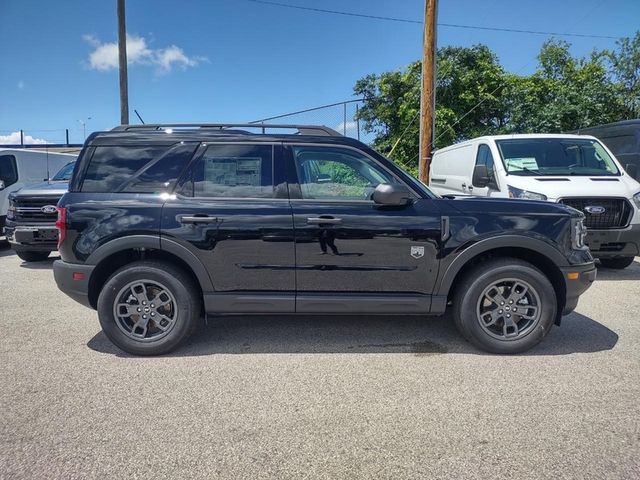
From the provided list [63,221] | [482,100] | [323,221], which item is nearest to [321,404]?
[323,221]

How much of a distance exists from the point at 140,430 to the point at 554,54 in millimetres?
24969

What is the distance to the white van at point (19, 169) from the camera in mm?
9710

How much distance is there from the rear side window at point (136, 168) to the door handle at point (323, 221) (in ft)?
4.03

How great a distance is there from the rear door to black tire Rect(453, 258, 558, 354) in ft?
4.91

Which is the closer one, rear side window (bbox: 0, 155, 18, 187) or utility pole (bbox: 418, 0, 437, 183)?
rear side window (bbox: 0, 155, 18, 187)

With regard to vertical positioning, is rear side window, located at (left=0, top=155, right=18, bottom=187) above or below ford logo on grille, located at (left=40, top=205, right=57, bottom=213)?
above

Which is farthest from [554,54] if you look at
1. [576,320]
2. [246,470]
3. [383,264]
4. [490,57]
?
[246,470]

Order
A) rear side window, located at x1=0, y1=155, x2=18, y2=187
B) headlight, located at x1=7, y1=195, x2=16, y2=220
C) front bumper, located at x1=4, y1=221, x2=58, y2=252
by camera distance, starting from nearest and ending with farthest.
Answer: front bumper, located at x1=4, y1=221, x2=58, y2=252 < headlight, located at x1=7, y1=195, x2=16, y2=220 < rear side window, located at x1=0, y1=155, x2=18, y2=187

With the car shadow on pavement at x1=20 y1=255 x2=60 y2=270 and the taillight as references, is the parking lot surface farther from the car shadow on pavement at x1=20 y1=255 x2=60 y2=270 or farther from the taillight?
the car shadow on pavement at x1=20 y1=255 x2=60 y2=270

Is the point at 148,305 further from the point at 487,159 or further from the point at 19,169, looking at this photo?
the point at 19,169

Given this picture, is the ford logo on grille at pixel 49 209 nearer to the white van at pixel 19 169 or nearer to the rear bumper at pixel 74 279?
the white van at pixel 19 169

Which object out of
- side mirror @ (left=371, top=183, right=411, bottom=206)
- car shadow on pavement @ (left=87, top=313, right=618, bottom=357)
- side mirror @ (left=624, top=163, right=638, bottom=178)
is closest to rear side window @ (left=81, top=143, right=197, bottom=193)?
car shadow on pavement @ (left=87, top=313, right=618, bottom=357)

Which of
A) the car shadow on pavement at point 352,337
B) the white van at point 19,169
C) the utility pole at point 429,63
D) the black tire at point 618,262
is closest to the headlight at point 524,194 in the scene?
the black tire at point 618,262

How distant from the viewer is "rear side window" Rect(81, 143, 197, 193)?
4.05 m
